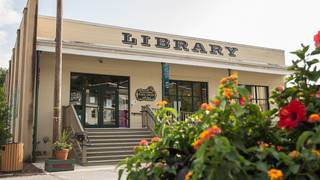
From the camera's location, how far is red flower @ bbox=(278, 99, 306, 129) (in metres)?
1.95

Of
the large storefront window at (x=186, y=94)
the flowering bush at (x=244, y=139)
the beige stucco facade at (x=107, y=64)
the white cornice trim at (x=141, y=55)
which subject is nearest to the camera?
the flowering bush at (x=244, y=139)

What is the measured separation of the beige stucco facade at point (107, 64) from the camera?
1484 centimetres

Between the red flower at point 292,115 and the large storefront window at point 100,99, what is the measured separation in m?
15.3

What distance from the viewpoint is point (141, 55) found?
16.9 m

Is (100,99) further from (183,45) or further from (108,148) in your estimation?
(183,45)

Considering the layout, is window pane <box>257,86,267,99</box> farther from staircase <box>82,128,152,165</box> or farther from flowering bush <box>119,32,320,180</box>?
flowering bush <box>119,32,320,180</box>

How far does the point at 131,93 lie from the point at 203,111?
1579cm

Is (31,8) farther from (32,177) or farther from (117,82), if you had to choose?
(32,177)

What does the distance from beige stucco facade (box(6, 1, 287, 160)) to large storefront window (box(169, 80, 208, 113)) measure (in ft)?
1.09

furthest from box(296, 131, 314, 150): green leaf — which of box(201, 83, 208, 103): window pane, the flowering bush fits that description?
box(201, 83, 208, 103): window pane

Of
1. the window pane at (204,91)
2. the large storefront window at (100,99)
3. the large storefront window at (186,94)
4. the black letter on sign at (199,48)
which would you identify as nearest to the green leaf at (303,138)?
the large storefront window at (100,99)

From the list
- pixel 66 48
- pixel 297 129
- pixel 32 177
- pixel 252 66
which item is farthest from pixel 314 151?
pixel 252 66

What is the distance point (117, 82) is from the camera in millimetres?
17891

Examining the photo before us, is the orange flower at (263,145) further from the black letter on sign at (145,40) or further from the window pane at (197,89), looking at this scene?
the window pane at (197,89)
